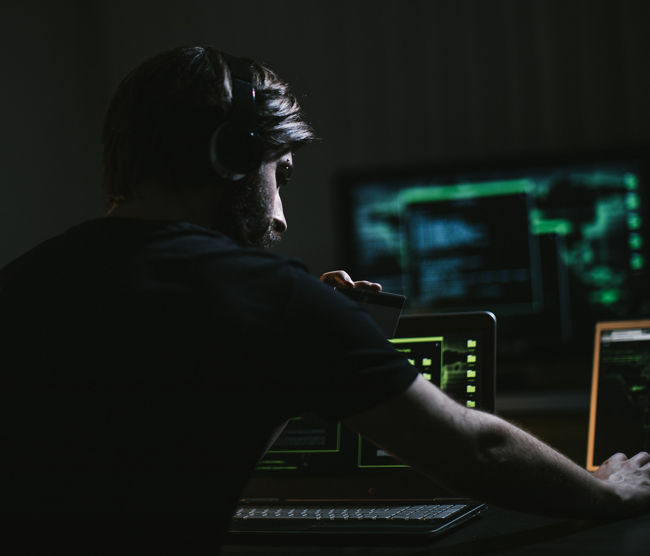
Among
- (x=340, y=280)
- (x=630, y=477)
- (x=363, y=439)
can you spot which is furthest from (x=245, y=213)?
(x=630, y=477)

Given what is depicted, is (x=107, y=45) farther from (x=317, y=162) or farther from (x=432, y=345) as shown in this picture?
(x=432, y=345)

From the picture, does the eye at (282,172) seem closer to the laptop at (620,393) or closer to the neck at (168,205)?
the neck at (168,205)

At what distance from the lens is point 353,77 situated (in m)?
2.93

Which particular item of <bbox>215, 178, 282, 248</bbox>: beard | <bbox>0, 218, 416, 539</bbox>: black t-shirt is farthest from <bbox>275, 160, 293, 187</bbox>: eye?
<bbox>0, 218, 416, 539</bbox>: black t-shirt

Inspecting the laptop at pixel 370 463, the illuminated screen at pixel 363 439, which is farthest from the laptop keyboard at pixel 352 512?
the illuminated screen at pixel 363 439

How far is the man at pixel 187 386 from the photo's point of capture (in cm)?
62

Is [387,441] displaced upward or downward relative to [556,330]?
upward

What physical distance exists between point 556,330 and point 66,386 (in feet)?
6.62

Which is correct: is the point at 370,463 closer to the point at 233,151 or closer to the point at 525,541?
the point at 525,541

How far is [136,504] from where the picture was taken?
615 mm

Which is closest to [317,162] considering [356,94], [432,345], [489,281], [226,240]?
[356,94]

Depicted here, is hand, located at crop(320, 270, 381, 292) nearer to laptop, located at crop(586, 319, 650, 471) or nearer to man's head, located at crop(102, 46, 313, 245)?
man's head, located at crop(102, 46, 313, 245)

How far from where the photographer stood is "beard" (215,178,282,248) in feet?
2.73

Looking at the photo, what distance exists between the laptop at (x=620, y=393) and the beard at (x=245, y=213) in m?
0.56
